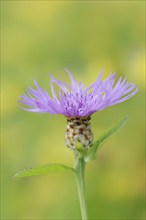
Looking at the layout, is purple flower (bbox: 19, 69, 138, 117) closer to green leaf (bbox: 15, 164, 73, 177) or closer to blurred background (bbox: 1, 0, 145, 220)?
green leaf (bbox: 15, 164, 73, 177)

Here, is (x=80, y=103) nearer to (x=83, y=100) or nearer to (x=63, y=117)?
(x=83, y=100)

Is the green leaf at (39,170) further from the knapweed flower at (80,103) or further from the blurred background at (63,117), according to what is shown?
the blurred background at (63,117)

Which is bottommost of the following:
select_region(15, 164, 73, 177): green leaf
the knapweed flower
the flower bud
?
select_region(15, 164, 73, 177): green leaf

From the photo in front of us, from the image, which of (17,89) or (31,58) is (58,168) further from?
(31,58)

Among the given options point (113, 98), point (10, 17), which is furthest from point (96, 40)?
point (113, 98)

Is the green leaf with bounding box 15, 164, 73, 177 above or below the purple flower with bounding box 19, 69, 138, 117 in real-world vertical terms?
below

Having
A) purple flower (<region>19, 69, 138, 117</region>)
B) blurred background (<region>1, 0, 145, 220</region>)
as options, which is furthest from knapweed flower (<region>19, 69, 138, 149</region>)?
blurred background (<region>1, 0, 145, 220</region>)
